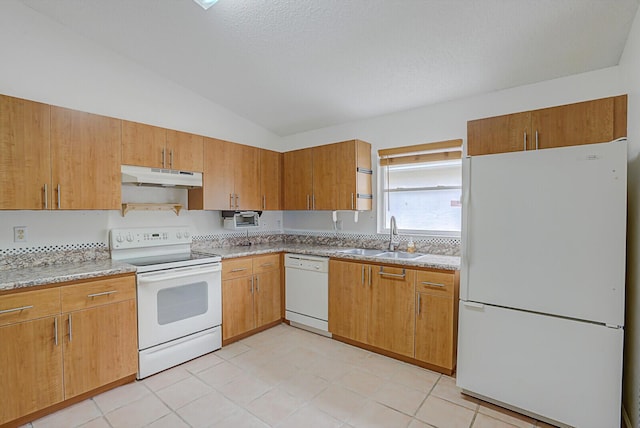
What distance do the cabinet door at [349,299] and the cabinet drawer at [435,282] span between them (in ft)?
1.62

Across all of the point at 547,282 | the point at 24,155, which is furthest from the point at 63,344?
the point at 547,282

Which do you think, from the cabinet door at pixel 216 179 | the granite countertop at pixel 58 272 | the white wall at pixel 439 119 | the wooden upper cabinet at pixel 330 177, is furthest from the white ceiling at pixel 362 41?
the granite countertop at pixel 58 272

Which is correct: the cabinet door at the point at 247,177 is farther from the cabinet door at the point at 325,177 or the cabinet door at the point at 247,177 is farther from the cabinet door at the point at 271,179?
the cabinet door at the point at 325,177

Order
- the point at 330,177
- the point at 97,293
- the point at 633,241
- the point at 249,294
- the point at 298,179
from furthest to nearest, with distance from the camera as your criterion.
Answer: the point at 298,179 → the point at 330,177 → the point at 249,294 → the point at 97,293 → the point at 633,241

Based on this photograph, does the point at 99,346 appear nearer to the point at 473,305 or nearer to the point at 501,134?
the point at 473,305

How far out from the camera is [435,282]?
8.14 feet

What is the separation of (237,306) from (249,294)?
0.59ft

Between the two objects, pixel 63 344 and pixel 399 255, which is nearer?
pixel 63 344

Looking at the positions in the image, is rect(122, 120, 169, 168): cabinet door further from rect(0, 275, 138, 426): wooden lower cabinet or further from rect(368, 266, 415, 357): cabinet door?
rect(368, 266, 415, 357): cabinet door

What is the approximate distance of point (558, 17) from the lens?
6.04ft

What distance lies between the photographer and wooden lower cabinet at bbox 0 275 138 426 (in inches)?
72.2

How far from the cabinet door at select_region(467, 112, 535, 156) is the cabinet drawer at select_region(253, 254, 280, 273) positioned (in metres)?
2.28

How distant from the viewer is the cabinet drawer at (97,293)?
6.71 feet

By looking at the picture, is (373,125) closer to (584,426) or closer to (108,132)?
(108,132)
